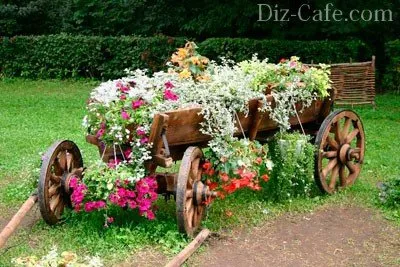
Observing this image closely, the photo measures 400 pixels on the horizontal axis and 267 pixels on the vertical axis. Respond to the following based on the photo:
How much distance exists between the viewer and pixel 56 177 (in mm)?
5793

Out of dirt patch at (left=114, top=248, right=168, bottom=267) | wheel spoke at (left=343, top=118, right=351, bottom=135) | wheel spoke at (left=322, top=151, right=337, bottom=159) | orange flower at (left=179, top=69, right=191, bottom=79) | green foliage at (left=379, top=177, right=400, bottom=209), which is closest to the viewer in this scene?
dirt patch at (left=114, top=248, right=168, bottom=267)

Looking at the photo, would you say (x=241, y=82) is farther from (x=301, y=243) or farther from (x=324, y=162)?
(x=324, y=162)

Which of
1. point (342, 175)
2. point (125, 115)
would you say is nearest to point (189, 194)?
point (125, 115)

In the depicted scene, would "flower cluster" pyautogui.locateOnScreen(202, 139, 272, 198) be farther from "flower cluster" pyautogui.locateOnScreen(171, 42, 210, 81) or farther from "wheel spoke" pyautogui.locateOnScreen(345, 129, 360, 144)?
"wheel spoke" pyautogui.locateOnScreen(345, 129, 360, 144)

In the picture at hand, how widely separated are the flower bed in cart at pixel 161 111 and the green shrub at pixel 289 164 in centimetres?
18

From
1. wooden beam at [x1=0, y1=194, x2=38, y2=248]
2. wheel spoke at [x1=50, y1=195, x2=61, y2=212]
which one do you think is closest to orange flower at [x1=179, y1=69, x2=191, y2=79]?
wheel spoke at [x1=50, y1=195, x2=61, y2=212]

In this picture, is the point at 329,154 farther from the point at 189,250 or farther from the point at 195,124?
the point at 189,250

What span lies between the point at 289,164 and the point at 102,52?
1361 cm

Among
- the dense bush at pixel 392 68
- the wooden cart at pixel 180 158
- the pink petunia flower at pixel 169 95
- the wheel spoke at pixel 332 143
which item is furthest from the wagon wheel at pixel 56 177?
the dense bush at pixel 392 68

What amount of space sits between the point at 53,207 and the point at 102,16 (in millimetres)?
16824

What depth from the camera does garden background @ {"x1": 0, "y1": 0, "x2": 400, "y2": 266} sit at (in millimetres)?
5723

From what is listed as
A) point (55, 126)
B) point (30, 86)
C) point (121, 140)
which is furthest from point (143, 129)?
point (30, 86)

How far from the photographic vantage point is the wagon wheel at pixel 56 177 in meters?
5.55

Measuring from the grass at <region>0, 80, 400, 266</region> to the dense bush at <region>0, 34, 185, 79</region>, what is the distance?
6.41m
